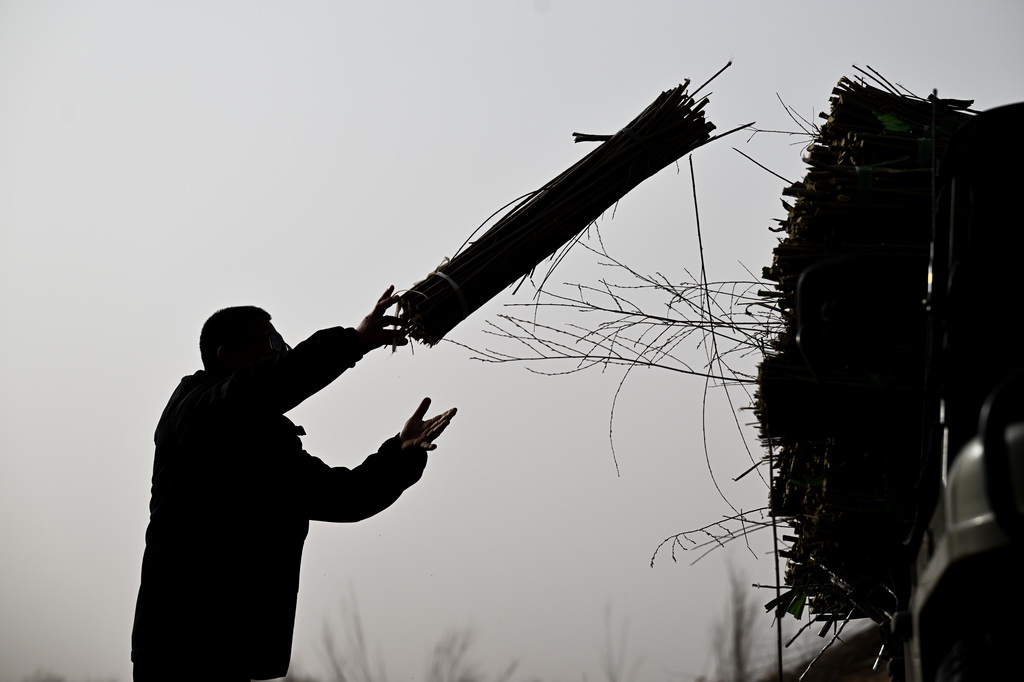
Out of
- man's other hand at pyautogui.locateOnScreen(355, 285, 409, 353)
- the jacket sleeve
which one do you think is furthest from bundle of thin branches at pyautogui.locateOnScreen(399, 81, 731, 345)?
the jacket sleeve

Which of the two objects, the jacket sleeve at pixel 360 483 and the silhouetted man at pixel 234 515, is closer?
the silhouetted man at pixel 234 515

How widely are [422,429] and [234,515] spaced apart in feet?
2.87

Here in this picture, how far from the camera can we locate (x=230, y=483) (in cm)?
350

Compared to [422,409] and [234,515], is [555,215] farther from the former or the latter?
[234,515]

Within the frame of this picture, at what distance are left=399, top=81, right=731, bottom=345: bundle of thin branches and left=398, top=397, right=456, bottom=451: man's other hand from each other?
15.4 inches

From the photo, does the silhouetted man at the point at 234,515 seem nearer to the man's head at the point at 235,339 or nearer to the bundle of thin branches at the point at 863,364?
the man's head at the point at 235,339

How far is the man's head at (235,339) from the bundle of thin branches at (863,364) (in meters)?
1.85

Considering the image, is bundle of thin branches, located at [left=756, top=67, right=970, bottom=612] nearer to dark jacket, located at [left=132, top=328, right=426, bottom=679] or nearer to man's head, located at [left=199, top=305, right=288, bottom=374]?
dark jacket, located at [left=132, top=328, right=426, bottom=679]

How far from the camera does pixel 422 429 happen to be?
4070 mm

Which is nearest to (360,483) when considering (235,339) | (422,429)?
(422,429)

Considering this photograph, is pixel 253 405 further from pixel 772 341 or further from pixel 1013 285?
pixel 1013 285

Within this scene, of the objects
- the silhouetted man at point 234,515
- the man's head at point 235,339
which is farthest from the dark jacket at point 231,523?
the man's head at point 235,339

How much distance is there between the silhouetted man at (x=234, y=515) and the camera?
334 centimetres

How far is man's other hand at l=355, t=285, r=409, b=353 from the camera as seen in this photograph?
3.66 m
